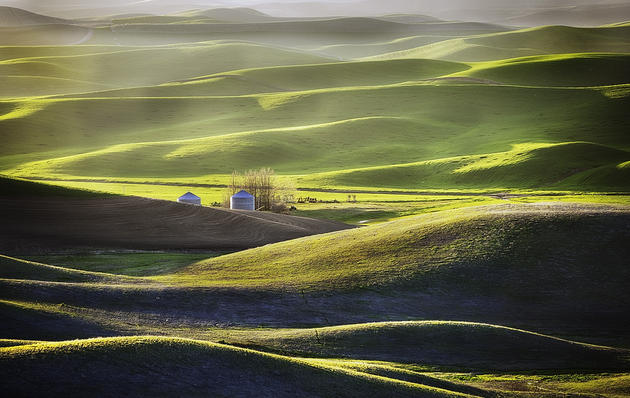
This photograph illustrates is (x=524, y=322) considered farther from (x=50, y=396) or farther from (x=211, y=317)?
(x=50, y=396)

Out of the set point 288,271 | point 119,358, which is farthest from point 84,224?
point 119,358

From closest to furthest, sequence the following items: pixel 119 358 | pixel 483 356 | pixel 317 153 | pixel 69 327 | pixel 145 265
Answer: pixel 119 358, pixel 69 327, pixel 483 356, pixel 145 265, pixel 317 153

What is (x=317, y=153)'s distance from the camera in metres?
145

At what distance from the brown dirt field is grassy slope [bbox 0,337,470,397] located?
34378mm

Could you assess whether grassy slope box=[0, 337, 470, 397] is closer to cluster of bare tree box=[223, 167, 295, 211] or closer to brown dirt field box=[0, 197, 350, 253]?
brown dirt field box=[0, 197, 350, 253]

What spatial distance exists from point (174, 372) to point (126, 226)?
1615 inches

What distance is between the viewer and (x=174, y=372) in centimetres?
1488

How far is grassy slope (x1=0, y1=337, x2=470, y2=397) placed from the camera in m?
13.7

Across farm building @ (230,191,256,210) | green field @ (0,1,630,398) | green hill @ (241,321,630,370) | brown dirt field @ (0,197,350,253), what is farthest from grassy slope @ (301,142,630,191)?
green hill @ (241,321,630,370)

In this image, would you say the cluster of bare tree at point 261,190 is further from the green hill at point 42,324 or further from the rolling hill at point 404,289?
the green hill at point 42,324

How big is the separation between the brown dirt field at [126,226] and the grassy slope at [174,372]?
3438 centimetres

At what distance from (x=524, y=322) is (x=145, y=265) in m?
22.3

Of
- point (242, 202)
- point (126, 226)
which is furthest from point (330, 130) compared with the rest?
point (126, 226)

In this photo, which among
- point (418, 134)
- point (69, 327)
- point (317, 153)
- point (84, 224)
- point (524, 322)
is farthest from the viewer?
point (418, 134)
